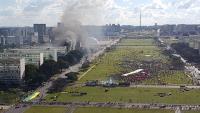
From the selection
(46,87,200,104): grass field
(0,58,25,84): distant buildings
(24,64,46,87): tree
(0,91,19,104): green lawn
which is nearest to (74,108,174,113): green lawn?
(46,87,200,104): grass field

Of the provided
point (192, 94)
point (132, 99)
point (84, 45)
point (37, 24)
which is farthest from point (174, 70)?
point (37, 24)

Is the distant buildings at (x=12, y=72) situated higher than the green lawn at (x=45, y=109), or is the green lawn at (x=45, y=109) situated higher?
the distant buildings at (x=12, y=72)

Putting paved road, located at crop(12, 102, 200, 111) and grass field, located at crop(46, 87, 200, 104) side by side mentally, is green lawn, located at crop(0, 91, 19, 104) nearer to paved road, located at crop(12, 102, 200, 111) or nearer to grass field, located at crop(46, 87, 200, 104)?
paved road, located at crop(12, 102, 200, 111)

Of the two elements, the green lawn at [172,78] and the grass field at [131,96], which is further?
the green lawn at [172,78]

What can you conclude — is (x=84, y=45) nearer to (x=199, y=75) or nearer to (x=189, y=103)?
(x=199, y=75)

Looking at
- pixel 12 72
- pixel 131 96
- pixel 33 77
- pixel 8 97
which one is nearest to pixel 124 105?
pixel 131 96

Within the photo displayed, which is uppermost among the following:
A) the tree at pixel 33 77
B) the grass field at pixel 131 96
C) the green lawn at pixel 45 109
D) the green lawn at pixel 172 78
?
the tree at pixel 33 77

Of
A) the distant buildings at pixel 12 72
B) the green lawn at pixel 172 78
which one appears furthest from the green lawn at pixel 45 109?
the green lawn at pixel 172 78

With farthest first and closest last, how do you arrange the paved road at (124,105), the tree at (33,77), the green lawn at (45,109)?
the tree at (33,77) → the paved road at (124,105) → the green lawn at (45,109)

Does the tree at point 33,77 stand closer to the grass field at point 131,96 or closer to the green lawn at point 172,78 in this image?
the grass field at point 131,96
